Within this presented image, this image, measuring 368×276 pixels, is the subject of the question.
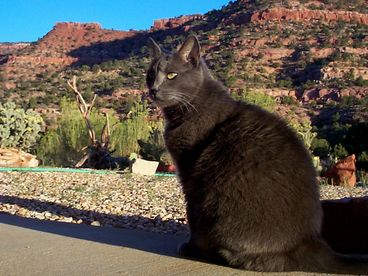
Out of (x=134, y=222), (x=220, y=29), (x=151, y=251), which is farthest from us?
(x=220, y=29)

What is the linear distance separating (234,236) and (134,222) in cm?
262

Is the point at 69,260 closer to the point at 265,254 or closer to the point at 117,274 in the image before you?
the point at 117,274

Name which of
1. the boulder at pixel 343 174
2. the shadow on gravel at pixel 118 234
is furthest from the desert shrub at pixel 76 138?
the shadow on gravel at pixel 118 234

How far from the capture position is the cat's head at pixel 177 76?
3.16 metres

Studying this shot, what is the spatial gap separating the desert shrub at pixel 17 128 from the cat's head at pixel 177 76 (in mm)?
14493

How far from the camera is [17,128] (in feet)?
57.7

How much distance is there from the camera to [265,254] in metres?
2.73

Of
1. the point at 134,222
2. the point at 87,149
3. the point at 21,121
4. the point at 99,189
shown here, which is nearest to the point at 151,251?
the point at 134,222

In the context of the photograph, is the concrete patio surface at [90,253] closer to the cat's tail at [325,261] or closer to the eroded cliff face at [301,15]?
the cat's tail at [325,261]

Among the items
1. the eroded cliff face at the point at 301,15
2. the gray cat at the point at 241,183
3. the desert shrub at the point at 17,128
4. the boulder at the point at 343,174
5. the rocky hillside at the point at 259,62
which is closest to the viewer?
the gray cat at the point at 241,183

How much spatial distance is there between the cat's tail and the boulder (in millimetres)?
10357

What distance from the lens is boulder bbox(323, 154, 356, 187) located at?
12.8 meters

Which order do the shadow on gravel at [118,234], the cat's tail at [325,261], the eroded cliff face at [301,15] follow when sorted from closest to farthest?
1. the cat's tail at [325,261]
2. the shadow on gravel at [118,234]
3. the eroded cliff face at [301,15]

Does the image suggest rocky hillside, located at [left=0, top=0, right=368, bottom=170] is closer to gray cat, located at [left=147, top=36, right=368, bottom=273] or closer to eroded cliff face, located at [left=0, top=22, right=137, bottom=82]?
eroded cliff face, located at [left=0, top=22, right=137, bottom=82]
